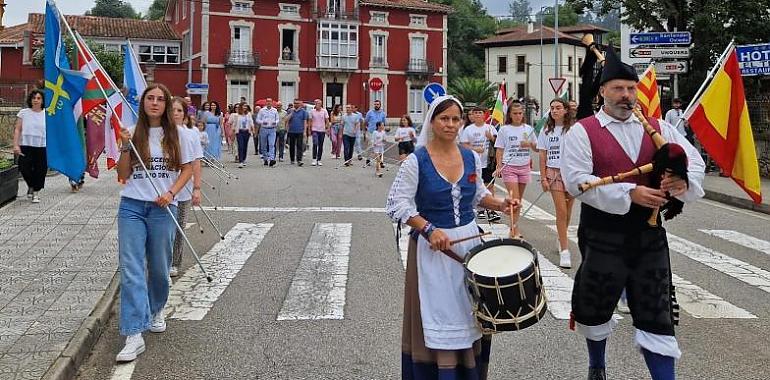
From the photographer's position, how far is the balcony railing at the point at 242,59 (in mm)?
52750

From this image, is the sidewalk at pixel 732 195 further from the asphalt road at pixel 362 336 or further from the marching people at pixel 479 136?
the asphalt road at pixel 362 336

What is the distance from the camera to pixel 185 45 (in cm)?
5659

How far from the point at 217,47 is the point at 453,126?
167 feet

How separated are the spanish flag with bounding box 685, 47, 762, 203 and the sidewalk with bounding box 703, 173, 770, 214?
7.92m

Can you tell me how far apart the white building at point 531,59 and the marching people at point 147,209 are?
73.8 m

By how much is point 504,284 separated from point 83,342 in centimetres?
325

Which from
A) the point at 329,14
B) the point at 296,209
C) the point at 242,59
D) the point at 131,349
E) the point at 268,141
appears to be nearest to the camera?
the point at 131,349

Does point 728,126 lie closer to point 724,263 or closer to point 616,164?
point 616,164

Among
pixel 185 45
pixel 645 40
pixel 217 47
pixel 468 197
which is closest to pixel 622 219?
pixel 468 197

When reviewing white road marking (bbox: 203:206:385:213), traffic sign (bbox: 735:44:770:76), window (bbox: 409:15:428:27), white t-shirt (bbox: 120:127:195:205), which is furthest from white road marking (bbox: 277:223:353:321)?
window (bbox: 409:15:428:27)

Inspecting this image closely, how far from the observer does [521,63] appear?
81312 mm

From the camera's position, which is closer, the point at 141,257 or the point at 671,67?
the point at 141,257

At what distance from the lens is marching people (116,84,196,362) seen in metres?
5.40

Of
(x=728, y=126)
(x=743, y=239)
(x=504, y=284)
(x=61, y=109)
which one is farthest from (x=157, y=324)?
(x=743, y=239)
